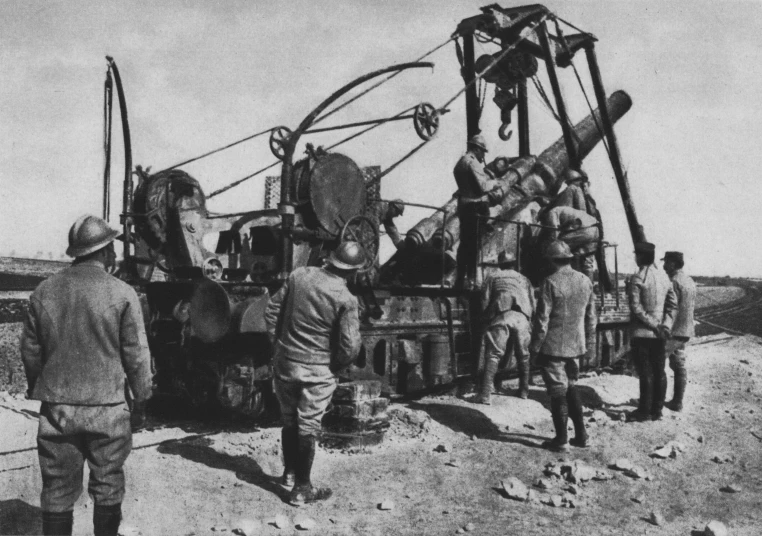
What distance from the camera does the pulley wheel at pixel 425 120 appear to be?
7723mm

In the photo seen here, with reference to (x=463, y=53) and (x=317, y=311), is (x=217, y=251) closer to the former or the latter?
(x=317, y=311)

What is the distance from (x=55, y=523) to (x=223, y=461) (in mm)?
2232

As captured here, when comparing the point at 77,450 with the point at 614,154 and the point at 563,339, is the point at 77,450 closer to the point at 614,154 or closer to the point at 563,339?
the point at 563,339

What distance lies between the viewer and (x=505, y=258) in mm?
9516

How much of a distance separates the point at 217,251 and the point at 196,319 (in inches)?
61.7

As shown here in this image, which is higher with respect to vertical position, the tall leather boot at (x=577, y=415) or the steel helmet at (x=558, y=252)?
the steel helmet at (x=558, y=252)

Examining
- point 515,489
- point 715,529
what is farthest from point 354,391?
point 715,529

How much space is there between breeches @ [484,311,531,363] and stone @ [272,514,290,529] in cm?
397

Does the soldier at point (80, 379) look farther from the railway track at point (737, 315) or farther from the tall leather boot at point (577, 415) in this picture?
the railway track at point (737, 315)

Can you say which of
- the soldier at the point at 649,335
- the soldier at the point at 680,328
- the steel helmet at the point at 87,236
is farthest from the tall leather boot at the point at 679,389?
the steel helmet at the point at 87,236

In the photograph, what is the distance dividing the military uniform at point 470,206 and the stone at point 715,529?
15.1ft

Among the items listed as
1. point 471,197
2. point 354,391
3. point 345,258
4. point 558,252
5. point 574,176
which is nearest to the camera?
point 345,258

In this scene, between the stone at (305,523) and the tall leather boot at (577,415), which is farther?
the tall leather boot at (577,415)

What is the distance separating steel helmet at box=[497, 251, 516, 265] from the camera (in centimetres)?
942
